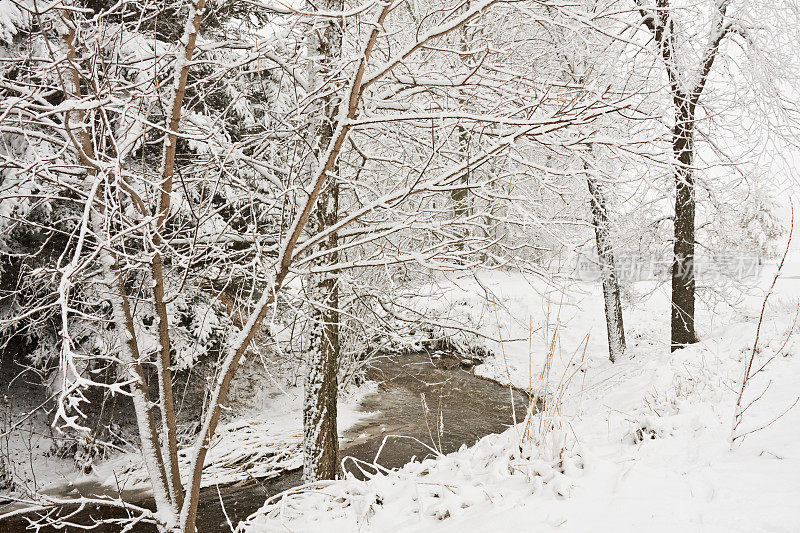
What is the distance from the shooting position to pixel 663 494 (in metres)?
2.40

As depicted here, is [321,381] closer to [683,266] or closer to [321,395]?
[321,395]

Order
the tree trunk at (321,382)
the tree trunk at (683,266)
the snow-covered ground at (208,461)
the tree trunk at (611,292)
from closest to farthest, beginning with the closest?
the tree trunk at (321,382), the snow-covered ground at (208,461), the tree trunk at (683,266), the tree trunk at (611,292)

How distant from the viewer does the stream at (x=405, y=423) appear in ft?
19.5

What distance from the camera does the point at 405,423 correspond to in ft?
29.3

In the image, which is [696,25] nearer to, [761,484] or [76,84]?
[761,484]

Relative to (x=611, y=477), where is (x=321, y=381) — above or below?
above

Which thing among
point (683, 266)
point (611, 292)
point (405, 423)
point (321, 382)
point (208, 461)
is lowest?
point (405, 423)

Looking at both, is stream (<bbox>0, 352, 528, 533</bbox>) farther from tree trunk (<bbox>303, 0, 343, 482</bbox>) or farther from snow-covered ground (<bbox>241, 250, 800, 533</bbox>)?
snow-covered ground (<bbox>241, 250, 800, 533</bbox>)

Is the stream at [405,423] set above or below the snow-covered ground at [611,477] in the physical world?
below

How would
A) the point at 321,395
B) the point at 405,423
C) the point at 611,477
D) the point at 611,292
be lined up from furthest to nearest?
1. the point at 611,292
2. the point at 405,423
3. the point at 321,395
4. the point at 611,477

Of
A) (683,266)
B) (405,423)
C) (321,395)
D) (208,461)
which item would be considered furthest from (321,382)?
(683,266)

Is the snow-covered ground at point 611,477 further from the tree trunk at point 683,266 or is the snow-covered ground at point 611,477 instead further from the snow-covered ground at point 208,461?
the tree trunk at point 683,266

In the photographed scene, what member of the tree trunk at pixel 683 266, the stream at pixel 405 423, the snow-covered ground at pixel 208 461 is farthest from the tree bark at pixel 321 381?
the tree trunk at pixel 683 266

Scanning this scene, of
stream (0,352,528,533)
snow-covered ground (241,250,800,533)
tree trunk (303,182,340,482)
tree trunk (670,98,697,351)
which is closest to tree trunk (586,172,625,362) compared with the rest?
tree trunk (670,98,697,351)
